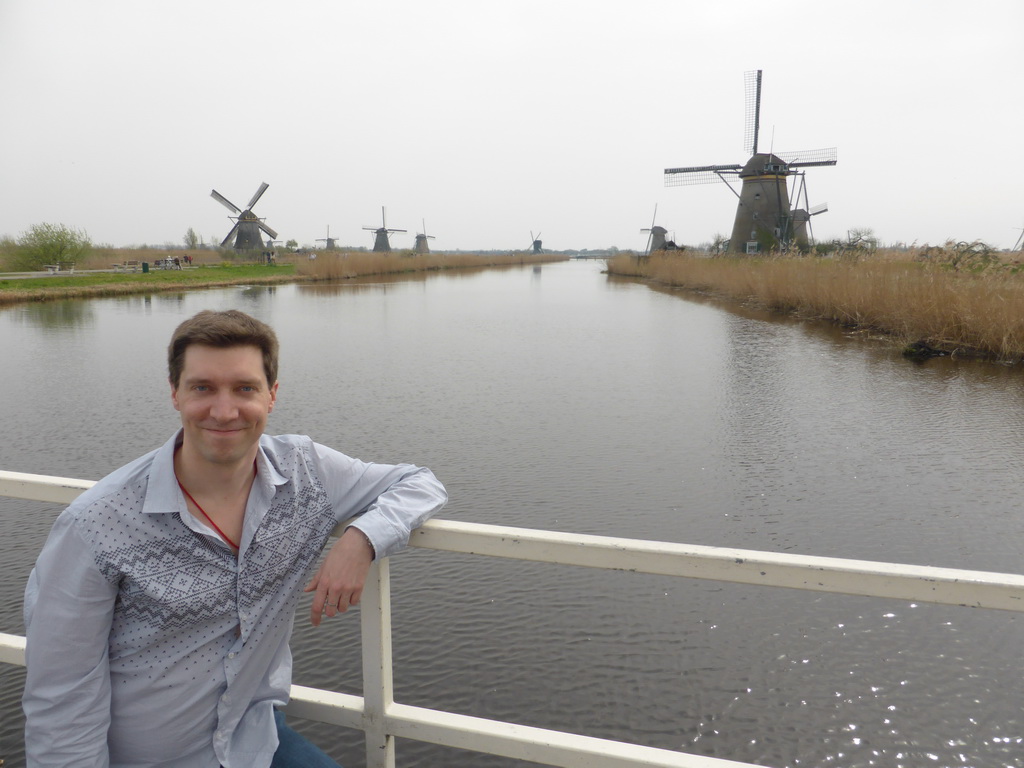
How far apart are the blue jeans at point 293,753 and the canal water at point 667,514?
126cm

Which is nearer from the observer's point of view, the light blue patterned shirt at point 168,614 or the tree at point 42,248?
the light blue patterned shirt at point 168,614

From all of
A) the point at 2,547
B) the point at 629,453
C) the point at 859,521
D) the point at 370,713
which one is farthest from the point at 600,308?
the point at 370,713

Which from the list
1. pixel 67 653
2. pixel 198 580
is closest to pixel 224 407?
pixel 198 580

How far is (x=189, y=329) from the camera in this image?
4.65 feet

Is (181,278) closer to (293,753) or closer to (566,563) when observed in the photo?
(293,753)

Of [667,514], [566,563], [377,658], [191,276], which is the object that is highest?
[191,276]

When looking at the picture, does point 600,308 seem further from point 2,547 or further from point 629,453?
point 2,547

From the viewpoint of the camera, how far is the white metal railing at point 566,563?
1.23m

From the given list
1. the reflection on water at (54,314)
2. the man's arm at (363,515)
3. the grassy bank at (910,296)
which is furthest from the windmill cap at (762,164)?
the man's arm at (363,515)

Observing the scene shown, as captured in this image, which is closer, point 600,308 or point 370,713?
point 370,713

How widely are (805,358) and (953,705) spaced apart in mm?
8691

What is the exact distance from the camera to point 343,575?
1.39 m

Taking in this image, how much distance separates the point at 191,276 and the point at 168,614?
3558 cm

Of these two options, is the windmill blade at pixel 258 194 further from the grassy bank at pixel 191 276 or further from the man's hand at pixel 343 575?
the man's hand at pixel 343 575
